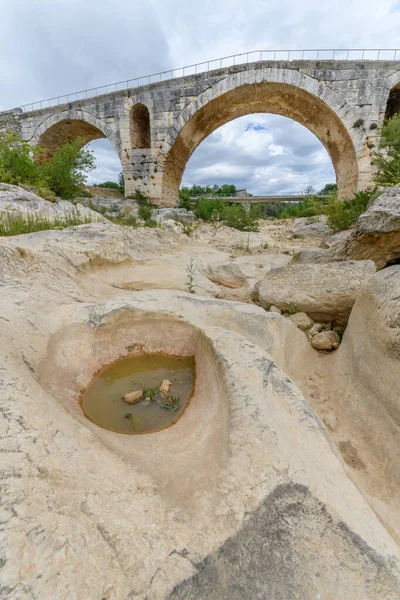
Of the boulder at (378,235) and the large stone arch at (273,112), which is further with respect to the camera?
the large stone arch at (273,112)

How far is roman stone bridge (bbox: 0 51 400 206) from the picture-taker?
31.7ft

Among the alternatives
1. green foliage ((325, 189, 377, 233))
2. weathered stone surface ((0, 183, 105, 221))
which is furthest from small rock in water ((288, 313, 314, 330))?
green foliage ((325, 189, 377, 233))

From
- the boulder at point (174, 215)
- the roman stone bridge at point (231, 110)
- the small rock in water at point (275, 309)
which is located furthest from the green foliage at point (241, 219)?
the small rock in water at point (275, 309)

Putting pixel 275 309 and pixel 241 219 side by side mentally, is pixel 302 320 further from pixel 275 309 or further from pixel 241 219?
pixel 241 219

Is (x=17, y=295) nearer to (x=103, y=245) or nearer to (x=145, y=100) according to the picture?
(x=103, y=245)

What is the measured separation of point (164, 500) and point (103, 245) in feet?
12.3

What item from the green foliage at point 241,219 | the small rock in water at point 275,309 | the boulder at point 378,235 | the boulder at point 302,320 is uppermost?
the green foliage at point 241,219

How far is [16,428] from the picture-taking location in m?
1.08

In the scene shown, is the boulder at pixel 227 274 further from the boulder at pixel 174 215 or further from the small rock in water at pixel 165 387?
the boulder at pixel 174 215

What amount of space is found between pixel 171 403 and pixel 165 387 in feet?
0.49

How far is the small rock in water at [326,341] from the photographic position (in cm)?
257

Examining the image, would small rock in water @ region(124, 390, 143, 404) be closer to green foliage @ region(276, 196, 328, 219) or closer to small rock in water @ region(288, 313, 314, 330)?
small rock in water @ region(288, 313, 314, 330)

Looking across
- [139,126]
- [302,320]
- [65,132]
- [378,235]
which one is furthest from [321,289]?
[65,132]

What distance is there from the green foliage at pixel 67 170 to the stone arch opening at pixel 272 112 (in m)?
3.43
